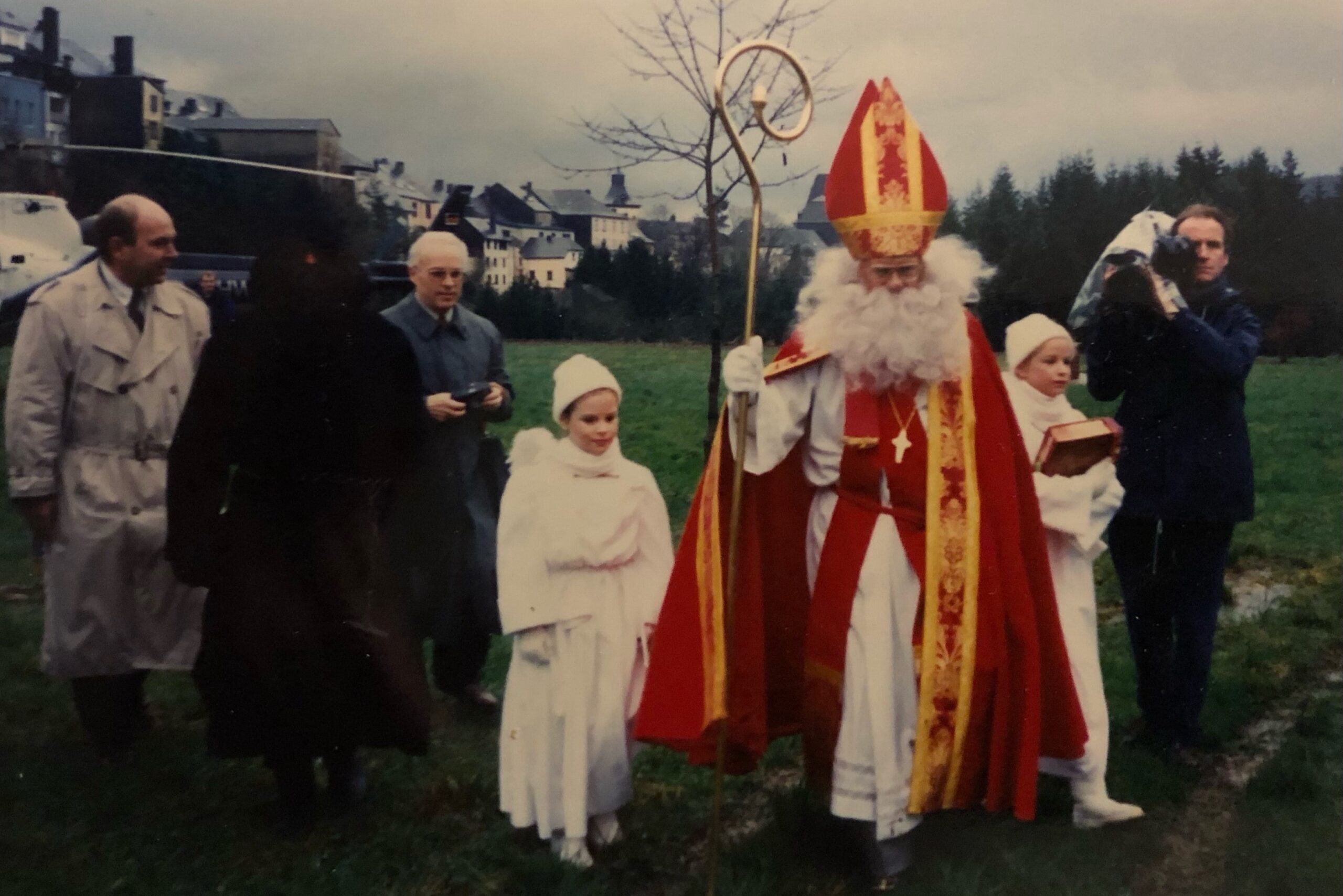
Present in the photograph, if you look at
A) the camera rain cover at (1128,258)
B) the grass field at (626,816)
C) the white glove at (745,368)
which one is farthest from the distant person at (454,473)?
the camera rain cover at (1128,258)

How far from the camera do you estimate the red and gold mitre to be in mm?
3453

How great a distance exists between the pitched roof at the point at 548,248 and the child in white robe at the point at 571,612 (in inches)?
36.6

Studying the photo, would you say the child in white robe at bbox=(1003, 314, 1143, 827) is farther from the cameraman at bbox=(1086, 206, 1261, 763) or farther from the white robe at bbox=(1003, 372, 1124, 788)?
the cameraman at bbox=(1086, 206, 1261, 763)

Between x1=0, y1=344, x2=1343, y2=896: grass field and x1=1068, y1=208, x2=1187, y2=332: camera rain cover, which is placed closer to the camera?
x1=0, y1=344, x2=1343, y2=896: grass field

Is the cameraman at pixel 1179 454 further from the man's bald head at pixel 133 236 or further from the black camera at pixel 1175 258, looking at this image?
the man's bald head at pixel 133 236

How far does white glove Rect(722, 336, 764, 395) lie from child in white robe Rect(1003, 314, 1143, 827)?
84 centimetres

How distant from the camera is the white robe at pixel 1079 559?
147 inches

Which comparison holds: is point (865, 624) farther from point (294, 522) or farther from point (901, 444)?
point (294, 522)

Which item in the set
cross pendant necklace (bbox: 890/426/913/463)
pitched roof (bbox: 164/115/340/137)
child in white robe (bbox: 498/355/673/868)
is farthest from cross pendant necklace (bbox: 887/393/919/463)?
pitched roof (bbox: 164/115/340/137)

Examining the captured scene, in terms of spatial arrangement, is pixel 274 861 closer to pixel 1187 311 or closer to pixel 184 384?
pixel 184 384

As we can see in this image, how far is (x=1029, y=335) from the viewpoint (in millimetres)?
4039

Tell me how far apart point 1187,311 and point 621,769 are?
234 cm

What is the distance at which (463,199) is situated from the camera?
Result: 4.25m

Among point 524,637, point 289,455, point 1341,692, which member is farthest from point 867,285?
point 1341,692
